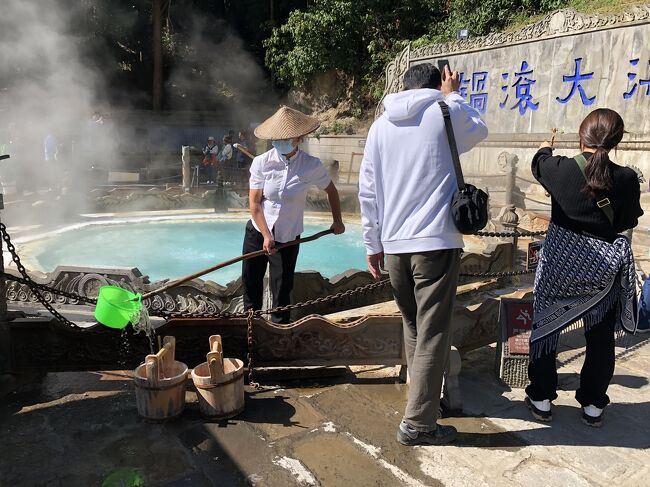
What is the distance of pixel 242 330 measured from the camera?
3543 mm

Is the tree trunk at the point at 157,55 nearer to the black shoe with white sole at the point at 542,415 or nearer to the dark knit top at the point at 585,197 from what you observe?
the dark knit top at the point at 585,197

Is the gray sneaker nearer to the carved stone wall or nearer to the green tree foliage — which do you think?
the carved stone wall

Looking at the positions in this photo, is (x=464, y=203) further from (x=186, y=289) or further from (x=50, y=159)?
(x=50, y=159)

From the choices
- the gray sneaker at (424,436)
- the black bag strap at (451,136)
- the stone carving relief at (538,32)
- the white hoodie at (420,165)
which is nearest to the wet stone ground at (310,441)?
the gray sneaker at (424,436)

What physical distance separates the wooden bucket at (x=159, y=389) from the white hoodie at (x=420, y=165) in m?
1.45

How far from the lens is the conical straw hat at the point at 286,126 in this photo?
396 centimetres

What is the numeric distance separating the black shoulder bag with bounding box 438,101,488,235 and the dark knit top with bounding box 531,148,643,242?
55cm

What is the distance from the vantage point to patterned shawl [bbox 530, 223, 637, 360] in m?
2.95

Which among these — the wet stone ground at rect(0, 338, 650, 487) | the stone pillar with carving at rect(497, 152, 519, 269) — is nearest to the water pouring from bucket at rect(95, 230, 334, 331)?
the wet stone ground at rect(0, 338, 650, 487)

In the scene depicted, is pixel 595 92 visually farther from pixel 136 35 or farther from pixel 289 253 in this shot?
pixel 136 35

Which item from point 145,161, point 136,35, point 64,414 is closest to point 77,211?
point 145,161

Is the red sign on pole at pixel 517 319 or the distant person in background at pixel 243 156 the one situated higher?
the distant person in background at pixel 243 156

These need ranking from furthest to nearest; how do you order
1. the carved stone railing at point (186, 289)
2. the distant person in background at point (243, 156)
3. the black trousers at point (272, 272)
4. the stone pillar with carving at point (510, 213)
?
the distant person in background at point (243, 156) → the stone pillar with carving at point (510, 213) → the carved stone railing at point (186, 289) → the black trousers at point (272, 272)

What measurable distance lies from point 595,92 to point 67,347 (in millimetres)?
11640
